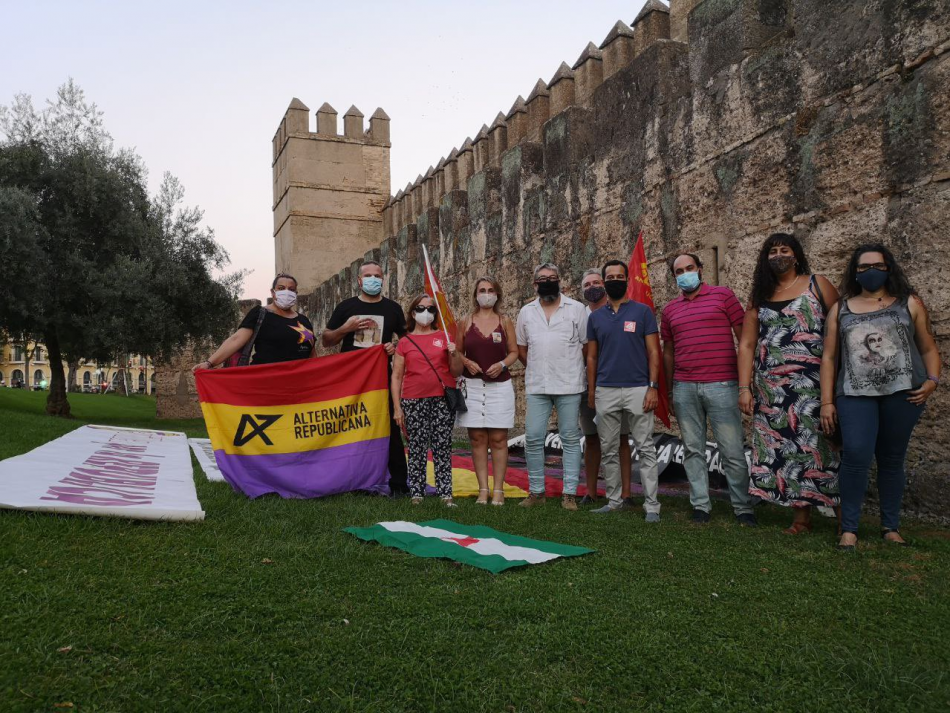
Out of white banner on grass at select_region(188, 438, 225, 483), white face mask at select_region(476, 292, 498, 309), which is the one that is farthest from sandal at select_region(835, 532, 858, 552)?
white banner on grass at select_region(188, 438, 225, 483)

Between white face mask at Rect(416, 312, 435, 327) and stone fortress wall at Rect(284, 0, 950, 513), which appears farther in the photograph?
white face mask at Rect(416, 312, 435, 327)

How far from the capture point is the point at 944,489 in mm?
4371

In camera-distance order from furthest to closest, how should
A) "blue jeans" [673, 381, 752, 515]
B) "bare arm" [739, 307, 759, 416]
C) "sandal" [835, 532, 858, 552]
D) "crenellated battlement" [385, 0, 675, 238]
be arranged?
"crenellated battlement" [385, 0, 675, 238], "blue jeans" [673, 381, 752, 515], "bare arm" [739, 307, 759, 416], "sandal" [835, 532, 858, 552]

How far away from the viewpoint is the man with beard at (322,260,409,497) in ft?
19.0

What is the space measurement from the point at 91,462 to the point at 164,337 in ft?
36.9

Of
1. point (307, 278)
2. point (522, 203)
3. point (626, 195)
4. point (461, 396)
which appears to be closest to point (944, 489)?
point (461, 396)

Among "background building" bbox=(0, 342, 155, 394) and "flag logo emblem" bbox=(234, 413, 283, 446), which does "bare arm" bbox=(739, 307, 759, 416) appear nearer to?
"flag logo emblem" bbox=(234, 413, 283, 446)

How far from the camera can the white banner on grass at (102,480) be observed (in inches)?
152

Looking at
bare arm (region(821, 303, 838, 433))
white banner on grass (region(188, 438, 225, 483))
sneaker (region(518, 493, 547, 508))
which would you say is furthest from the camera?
white banner on grass (region(188, 438, 225, 483))

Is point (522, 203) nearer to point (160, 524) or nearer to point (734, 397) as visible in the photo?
point (734, 397)

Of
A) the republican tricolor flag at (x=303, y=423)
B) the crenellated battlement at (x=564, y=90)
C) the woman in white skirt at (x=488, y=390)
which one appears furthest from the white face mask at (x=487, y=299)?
the crenellated battlement at (x=564, y=90)

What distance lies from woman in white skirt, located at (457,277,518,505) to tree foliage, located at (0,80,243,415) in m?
12.2

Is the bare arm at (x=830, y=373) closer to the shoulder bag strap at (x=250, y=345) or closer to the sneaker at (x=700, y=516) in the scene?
the sneaker at (x=700, y=516)

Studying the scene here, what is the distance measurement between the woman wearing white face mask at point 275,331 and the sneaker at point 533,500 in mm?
2221
